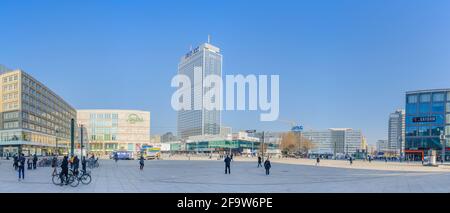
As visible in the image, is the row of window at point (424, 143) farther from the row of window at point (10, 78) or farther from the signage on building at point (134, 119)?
the row of window at point (10, 78)

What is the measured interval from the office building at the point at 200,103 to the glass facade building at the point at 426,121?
7677 cm

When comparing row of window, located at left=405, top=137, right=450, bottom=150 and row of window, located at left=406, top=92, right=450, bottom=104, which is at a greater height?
row of window, located at left=406, top=92, right=450, bottom=104

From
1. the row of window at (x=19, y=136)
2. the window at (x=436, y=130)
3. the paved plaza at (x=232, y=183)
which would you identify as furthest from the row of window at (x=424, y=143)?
the row of window at (x=19, y=136)

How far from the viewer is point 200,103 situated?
14075cm

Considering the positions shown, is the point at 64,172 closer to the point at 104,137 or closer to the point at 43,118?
the point at 43,118

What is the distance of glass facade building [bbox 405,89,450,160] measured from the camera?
3371 inches

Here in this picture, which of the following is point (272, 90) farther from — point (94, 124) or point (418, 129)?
point (94, 124)

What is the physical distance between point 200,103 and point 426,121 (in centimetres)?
8519

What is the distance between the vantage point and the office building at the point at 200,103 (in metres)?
154

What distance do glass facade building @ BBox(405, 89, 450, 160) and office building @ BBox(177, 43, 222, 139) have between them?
76768 mm

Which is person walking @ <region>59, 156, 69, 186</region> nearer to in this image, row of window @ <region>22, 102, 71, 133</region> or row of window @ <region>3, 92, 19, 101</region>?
row of window @ <region>3, 92, 19, 101</region>

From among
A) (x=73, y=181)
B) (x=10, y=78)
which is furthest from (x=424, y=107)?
(x=10, y=78)

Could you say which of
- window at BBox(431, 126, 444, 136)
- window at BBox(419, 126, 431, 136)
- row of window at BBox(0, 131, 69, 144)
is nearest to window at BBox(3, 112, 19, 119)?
row of window at BBox(0, 131, 69, 144)
